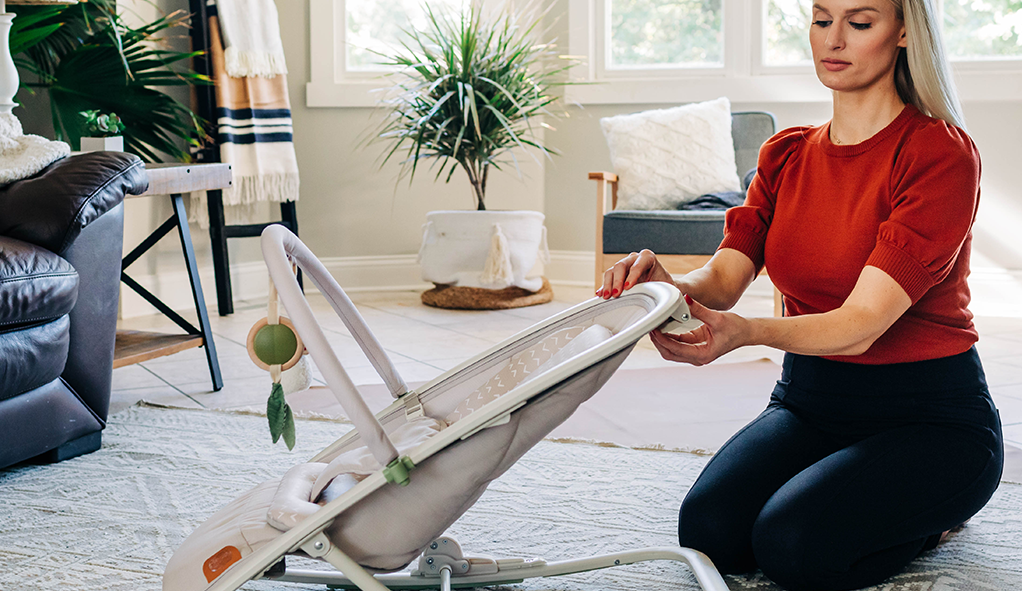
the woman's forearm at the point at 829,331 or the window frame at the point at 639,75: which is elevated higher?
the window frame at the point at 639,75

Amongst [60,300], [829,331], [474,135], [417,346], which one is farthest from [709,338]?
[474,135]

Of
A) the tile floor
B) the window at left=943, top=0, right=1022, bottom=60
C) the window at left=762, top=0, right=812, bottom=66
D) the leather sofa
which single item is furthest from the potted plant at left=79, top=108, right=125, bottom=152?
the window at left=943, top=0, right=1022, bottom=60

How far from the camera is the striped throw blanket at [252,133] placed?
3.68 meters

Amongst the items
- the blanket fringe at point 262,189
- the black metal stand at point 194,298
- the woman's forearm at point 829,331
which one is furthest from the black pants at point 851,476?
the blanket fringe at point 262,189

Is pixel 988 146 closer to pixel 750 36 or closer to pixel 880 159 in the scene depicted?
pixel 750 36

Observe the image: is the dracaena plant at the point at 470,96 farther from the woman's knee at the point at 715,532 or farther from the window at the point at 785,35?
the woman's knee at the point at 715,532

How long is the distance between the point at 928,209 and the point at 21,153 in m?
1.88

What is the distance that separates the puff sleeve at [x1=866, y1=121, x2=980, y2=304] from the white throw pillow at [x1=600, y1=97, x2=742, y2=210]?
2.44 m

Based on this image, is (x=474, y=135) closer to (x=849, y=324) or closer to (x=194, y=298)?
(x=194, y=298)

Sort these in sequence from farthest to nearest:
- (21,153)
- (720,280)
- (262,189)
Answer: (262,189), (21,153), (720,280)

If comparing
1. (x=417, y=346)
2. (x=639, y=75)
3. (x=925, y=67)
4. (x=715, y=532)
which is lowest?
(x=417, y=346)

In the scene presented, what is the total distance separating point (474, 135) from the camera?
3711 millimetres

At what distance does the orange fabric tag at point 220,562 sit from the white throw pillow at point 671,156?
2901 millimetres

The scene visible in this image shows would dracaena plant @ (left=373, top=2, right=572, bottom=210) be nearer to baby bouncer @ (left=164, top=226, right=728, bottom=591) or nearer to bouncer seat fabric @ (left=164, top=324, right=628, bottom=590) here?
baby bouncer @ (left=164, top=226, right=728, bottom=591)
